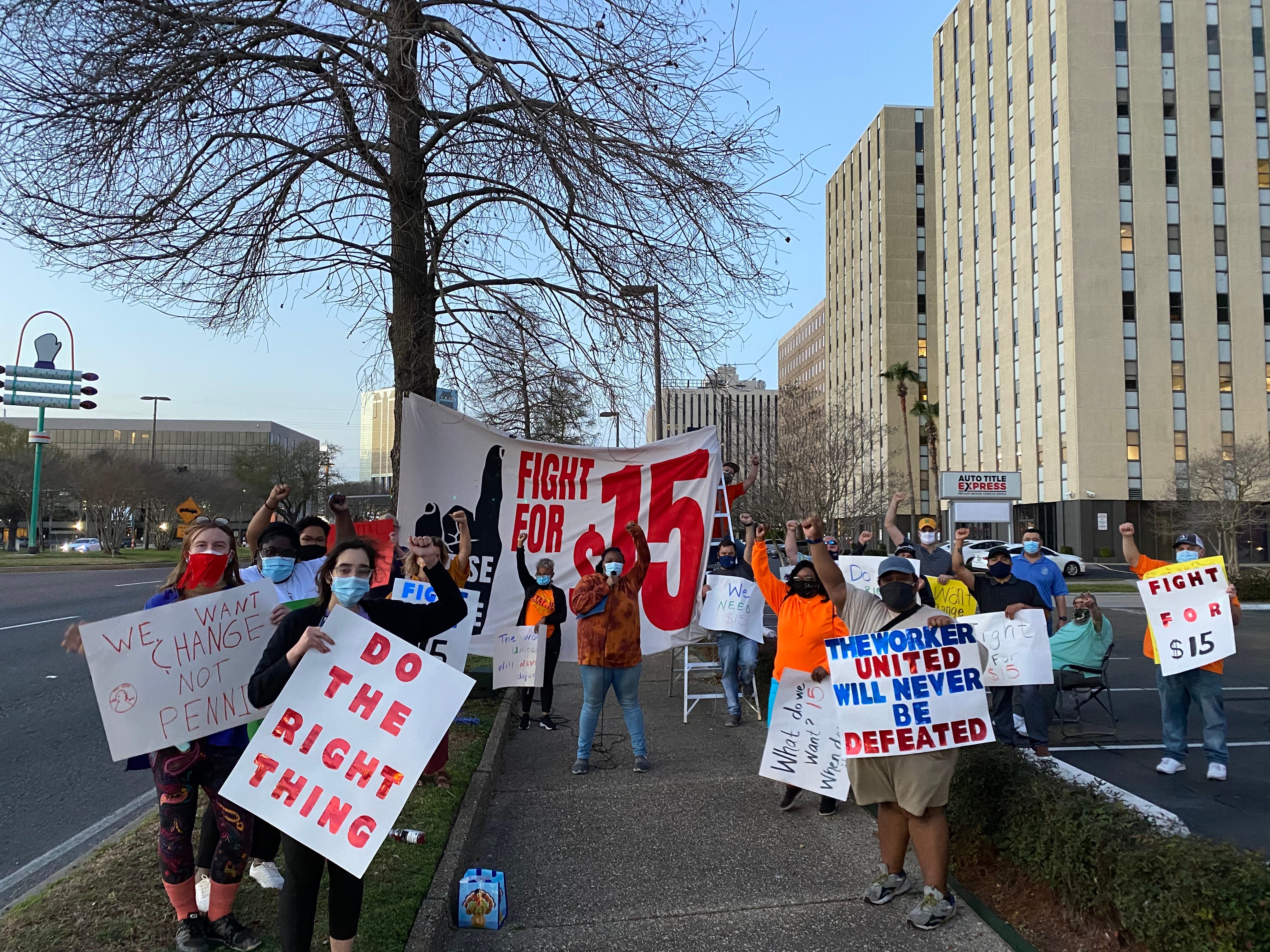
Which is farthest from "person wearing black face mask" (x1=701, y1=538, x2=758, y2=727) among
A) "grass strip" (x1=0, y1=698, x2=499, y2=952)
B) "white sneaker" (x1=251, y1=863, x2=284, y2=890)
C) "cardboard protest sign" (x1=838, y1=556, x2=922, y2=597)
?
"white sneaker" (x1=251, y1=863, x2=284, y2=890)

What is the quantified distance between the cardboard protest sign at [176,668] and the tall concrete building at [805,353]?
85.6m

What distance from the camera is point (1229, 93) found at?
48.3 meters

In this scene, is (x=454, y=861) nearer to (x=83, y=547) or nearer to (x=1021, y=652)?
(x=1021, y=652)

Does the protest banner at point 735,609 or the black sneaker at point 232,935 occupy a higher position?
the protest banner at point 735,609

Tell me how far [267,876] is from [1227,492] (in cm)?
4464

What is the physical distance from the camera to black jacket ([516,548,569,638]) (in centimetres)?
797

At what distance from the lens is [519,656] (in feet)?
26.3

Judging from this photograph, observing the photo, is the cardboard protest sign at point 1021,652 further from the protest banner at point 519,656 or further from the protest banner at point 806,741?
the protest banner at point 519,656

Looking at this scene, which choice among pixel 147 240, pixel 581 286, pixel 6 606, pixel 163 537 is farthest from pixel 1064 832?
pixel 163 537

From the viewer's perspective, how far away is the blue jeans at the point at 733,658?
27.9 feet

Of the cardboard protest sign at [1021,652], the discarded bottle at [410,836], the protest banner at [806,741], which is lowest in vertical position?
the discarded bottle at [410,836]

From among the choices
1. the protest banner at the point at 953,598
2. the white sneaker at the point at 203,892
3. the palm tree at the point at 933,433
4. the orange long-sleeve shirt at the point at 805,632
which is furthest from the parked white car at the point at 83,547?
the orange long-sleeve shirt at the point at 805,632

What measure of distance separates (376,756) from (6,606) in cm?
1965

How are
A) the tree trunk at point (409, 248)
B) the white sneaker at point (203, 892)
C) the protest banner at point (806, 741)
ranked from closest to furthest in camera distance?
the white sneaker at point (203, 892) → the protest banner at point (806, 741) → the tree trunk at point (409, 248)
